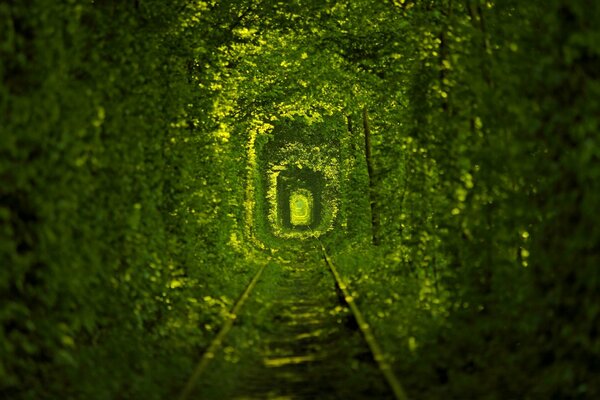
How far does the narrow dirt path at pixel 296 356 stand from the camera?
27.9 feet

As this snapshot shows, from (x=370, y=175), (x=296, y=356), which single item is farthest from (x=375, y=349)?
(x=370, y=175)

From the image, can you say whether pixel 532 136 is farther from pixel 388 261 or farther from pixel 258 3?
pixel 258 3

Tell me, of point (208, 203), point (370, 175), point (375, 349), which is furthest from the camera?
point (370, 175)

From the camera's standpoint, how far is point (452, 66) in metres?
11.8

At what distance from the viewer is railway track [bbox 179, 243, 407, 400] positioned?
8.41 metres

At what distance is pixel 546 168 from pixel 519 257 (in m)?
3.52

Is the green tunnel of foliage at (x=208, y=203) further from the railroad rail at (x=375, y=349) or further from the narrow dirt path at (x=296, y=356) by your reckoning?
the narrow dirt path at (x=296, y=356)

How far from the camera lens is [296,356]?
10.8m

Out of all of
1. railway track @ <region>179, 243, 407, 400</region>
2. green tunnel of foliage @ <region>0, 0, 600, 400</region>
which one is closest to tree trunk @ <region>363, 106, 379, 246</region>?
green tunnel of foliage @ <region>0, 0, 600, 400</region>

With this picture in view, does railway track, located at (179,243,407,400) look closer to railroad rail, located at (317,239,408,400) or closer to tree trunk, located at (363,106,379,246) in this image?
railroad rail, located at (317,239,408,400)

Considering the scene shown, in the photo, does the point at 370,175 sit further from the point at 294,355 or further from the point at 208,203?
the point at 294,355

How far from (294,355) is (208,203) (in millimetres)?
7256

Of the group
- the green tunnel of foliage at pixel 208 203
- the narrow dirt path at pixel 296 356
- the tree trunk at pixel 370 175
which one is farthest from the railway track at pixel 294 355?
the tree trunk at pixel 370 175

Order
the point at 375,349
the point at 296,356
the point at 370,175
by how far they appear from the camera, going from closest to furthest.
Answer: the point at 375,349, the point at 296,356, the point at 370,175
